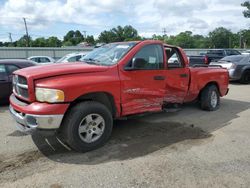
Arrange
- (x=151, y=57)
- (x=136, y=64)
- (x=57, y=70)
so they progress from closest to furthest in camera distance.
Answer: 1. (x=57, y=70)
2. (x=136, y=64)
3. (x=151, y=57)

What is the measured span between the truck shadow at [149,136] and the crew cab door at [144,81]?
512mm

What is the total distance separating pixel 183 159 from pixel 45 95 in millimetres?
2349

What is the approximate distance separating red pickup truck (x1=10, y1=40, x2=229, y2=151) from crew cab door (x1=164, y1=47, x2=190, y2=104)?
0.07 feet

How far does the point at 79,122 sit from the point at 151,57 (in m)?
2.14

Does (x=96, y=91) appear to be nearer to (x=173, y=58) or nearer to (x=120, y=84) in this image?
(x=120, y=84)

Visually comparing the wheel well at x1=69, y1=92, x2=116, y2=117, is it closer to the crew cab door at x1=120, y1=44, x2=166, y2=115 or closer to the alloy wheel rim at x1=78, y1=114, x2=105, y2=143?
the crew cab door at x1=120, y1=44, x2=166, y2=115

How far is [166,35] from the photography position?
348ft

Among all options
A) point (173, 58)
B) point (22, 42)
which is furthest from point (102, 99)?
point (22, 42)

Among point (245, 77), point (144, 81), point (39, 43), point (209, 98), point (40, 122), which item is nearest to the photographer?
point (40, 122)

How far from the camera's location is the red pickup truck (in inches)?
165

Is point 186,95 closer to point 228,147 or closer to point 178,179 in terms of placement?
point 228,147

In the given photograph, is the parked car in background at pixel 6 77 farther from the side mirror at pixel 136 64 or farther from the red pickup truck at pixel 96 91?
the side mirror at pixel 136 64

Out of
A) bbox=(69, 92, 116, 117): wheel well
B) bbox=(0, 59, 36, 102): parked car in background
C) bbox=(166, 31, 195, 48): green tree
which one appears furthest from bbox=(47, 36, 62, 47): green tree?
bbox=(69, 92, 116, 117): wheel well

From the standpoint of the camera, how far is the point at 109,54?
5.49 meters
